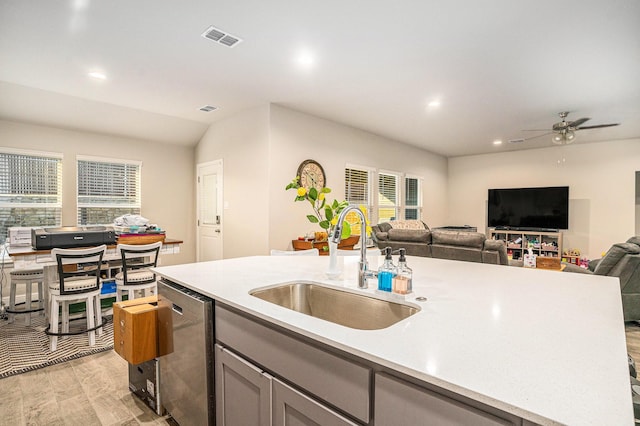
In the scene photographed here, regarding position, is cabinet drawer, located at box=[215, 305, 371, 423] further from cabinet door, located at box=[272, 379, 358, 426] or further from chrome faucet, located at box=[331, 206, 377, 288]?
chrome faucet, located at box=[331, 206, 377, 288]

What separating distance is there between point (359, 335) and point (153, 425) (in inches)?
68.5

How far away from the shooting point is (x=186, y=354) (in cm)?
167

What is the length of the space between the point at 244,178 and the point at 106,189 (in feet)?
8.04

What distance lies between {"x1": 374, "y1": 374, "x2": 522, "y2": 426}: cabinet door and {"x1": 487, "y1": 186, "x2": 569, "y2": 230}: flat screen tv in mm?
7982

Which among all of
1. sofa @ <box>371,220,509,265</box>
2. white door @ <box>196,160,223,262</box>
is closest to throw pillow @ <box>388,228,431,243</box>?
sofa @ <box>371,220,509,265</box>

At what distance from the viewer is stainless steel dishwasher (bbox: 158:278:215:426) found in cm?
153

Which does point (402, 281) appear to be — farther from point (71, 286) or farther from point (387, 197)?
point (387, 197)

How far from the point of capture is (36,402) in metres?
2.19

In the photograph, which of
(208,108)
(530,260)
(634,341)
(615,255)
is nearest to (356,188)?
(208,108)

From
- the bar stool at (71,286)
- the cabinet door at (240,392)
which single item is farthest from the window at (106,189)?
the cabinet door at (240,392)

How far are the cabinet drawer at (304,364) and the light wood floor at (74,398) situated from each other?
1174 mm

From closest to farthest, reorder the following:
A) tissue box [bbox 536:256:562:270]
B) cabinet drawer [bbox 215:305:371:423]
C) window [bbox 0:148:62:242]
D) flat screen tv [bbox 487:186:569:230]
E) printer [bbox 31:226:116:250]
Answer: cabinet drawer [bbox 215:305:371:423] → printer [bbox 31:226:116:250] → window [bbox 0:148:62:242] → tissue box [bbox 536:256:562:270] → flat screen tv [bbox 487:186:569:230]

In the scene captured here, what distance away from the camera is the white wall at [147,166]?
15.7 ft

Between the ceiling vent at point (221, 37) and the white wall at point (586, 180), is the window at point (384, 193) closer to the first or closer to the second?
the white wall at point (586, 180)
